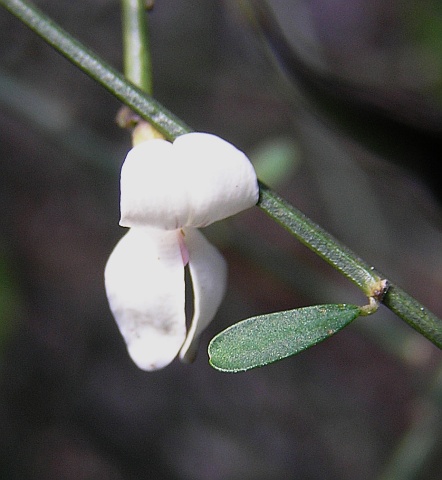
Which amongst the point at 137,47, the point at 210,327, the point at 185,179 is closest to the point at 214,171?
the point at 185,179

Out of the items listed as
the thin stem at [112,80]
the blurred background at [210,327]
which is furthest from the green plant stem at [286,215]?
the blurred background at [210,327]

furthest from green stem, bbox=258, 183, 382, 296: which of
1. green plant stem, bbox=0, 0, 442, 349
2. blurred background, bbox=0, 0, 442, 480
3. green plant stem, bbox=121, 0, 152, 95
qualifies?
blurred background, bbox=0, 0, 442, 480

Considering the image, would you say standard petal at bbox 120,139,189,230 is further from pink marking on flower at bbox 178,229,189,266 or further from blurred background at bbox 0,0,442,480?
blurred background at bbox 0,0,442,480

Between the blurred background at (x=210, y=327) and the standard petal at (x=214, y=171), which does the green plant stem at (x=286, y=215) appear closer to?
the standard petal at (x=214, y=171)

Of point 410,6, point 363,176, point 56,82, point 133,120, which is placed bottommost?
point 56,82

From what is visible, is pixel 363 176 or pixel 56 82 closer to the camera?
pixel 363 176

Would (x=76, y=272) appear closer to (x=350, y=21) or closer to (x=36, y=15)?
(x=350, y=21)

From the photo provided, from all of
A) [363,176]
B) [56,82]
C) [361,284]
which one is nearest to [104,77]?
[361,284]
